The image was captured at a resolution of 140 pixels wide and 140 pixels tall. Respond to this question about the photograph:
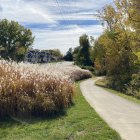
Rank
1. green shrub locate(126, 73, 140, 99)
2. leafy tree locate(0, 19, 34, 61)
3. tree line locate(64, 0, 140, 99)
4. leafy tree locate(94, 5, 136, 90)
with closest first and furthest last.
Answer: green shrub locate(126, 73, 140, 99) < tree line locate(64, 0, 140, 99) < leafy tree locate(94, 5, 136, 90) < leafy tree locate(0, 19, 34, 61)

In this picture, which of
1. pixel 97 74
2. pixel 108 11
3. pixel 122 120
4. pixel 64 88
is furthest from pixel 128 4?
pixel 97 74

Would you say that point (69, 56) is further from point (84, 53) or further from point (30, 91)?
point (30, 91)

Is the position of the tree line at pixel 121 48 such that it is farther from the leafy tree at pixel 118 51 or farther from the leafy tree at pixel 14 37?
the leafy tree at pixel 14 37

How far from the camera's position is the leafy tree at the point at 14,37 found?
3170 inches

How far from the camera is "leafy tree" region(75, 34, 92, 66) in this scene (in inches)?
2825

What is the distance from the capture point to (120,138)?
9.90m

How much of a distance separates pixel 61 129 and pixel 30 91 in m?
2.92

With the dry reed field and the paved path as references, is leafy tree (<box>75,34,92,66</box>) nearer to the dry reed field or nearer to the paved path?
the paved path

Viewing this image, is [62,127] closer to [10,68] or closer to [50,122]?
[50,122]

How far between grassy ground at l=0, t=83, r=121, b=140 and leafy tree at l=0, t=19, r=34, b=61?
220ft

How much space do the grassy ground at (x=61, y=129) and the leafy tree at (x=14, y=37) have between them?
6696cm

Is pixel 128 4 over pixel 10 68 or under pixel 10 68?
over

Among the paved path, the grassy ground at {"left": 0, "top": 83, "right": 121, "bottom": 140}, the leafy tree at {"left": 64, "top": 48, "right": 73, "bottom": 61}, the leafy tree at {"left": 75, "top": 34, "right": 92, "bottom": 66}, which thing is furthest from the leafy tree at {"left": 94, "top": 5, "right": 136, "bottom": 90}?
the leafy tree at {"left": 64, "top": 48, "right": 73, "bottom": 61}

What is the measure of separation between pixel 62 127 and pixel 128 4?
18.8 meters
